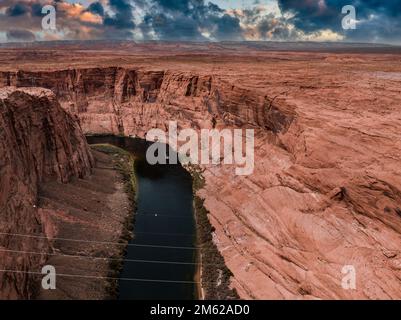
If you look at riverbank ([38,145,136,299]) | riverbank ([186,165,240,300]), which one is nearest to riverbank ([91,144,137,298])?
riverbank ([38,145,136,299])

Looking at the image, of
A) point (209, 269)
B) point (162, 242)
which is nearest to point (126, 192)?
point (162, 242)

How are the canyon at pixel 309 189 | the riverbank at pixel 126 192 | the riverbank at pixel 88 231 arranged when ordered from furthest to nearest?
the riverbank at pixel 126 192 → the riverbank at pixel 88 231 → the canyon at pixel 309 189

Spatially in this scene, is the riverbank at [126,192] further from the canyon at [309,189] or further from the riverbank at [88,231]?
the canyon at [309,189]

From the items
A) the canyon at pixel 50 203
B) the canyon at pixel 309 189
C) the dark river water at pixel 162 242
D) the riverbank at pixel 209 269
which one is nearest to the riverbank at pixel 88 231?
the canyon at pixel 50 203

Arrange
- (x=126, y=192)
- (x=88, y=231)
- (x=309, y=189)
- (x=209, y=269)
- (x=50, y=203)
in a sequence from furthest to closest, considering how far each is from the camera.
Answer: (x=126, y=192), (x=50, y=203), (x=88, y=231), (x=309, y=189), (x=209, y=269)

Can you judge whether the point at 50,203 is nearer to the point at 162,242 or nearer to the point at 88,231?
the point at 88,231

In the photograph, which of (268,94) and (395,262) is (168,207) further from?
(395,262)
